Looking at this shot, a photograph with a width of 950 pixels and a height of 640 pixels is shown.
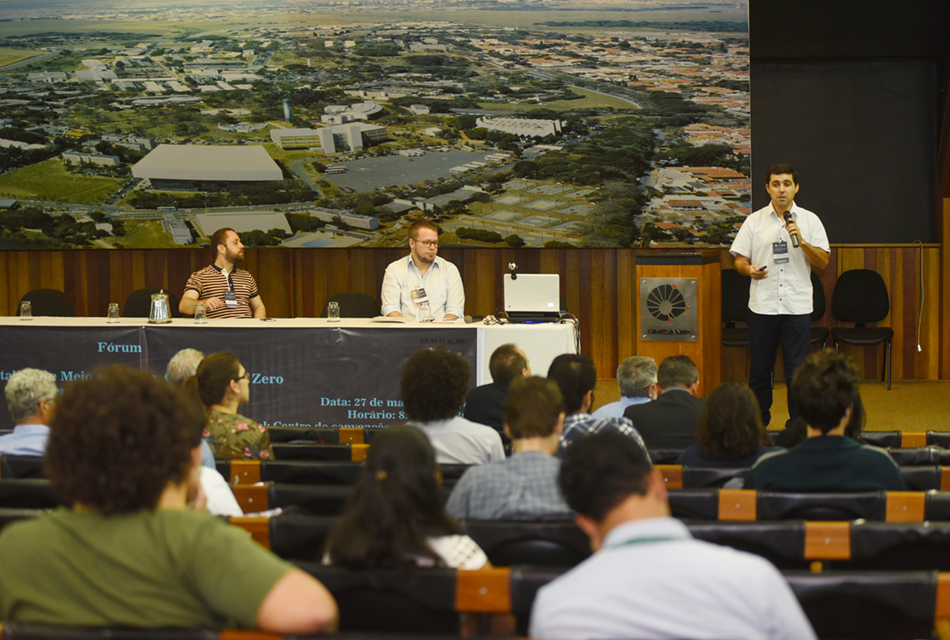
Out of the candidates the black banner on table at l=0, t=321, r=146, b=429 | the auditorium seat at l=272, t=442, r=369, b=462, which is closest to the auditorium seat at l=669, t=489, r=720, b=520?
the auditorium seat at l=272, t=442, r=369, b=462

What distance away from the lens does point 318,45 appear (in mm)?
6898

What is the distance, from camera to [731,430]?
2666 mm

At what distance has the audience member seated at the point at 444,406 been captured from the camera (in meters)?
2.73

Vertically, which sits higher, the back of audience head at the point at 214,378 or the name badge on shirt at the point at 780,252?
the name badge on shirt at the point at 780,252

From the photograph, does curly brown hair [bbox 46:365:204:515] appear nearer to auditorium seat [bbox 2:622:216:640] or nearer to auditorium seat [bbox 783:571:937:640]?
auditorium seat [bbox 2:622:216:640]

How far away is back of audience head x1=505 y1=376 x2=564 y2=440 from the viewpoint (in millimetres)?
2188

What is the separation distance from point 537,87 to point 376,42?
1.30m

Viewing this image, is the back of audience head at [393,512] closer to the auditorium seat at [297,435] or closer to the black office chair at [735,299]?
the auditorium seat at [297,435]

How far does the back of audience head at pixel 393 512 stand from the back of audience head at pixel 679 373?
6.86 feet

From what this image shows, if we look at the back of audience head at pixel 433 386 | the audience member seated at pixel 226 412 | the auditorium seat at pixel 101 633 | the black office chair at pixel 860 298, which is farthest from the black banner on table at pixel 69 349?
the black office chair at pixel 860 298

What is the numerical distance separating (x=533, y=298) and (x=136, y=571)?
4.14 meters

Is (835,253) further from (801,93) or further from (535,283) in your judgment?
(535,283)

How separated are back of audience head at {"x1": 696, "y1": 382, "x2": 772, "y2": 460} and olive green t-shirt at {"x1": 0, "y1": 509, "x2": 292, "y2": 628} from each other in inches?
67.5

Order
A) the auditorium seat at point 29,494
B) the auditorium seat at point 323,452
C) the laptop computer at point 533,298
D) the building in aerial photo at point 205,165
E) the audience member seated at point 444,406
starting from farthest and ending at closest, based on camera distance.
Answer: the building in aerial photo at point 205,165
the laptop computer at point 533,298
the auditorium seat at point 323,452
the audience member seated at point 444,406
the auditorium seat at point 29,494
